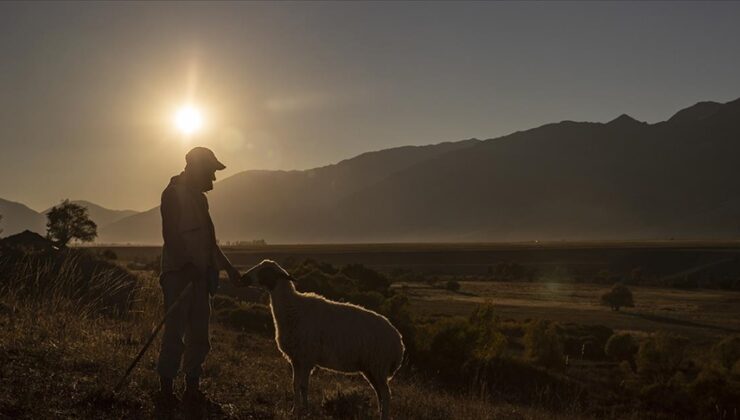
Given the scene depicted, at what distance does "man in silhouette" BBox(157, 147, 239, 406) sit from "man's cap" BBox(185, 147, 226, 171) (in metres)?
0.23

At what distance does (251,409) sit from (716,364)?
106 ft

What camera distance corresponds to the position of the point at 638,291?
331ft

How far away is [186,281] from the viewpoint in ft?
27.9

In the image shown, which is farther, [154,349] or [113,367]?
[154,349]

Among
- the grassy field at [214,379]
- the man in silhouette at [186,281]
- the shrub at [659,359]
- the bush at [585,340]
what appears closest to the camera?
the grassy field at [214,379]

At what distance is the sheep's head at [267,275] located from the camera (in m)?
9.77

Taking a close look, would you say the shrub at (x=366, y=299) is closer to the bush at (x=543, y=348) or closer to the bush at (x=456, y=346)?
the bush at (x=456, y=346)

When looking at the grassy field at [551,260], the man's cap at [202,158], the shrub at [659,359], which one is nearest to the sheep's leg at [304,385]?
the man's cap at [202,158]

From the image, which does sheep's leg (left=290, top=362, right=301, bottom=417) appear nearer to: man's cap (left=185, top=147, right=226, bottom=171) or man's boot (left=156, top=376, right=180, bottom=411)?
man's boot (left=156, top=376, right=180, bottom=411)

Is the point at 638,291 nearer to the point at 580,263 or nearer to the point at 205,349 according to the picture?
the point at 580,263

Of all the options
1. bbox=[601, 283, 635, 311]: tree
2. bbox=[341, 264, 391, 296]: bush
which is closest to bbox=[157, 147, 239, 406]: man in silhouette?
bbox=[341, 264, 391, 296]: bush

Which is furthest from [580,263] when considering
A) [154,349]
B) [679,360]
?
[154,349]

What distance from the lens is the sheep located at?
31.3ft

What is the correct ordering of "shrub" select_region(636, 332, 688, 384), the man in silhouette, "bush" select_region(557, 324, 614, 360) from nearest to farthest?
the man in silhouette → "shrub" select_region(636, 332, 688, 384) → "bush" select_region(557, 324, 614, 360)
